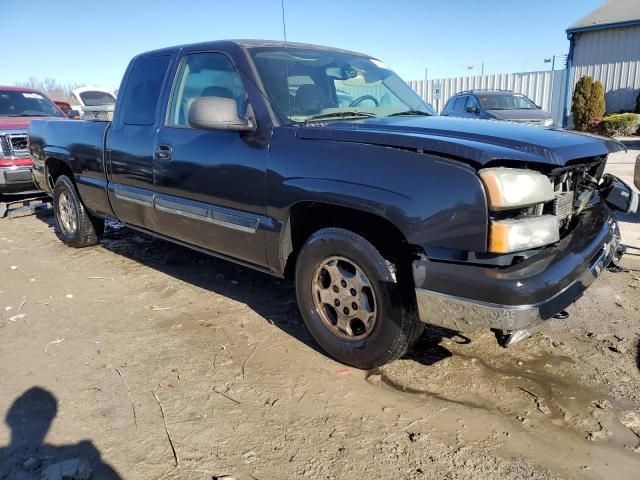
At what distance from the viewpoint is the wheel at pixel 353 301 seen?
Result: 9.04 feet

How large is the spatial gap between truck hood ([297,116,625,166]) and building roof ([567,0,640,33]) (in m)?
20.0

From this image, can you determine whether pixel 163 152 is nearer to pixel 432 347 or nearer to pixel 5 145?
pixel 432 347

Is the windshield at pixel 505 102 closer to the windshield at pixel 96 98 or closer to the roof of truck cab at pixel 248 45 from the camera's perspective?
the roof of truck cab at pixel 248 45

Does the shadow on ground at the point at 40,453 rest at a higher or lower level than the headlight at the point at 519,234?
lower

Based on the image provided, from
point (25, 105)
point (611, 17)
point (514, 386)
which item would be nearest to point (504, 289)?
point (514, 386)

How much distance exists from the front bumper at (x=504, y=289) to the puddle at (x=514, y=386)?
Answer: 0.51m

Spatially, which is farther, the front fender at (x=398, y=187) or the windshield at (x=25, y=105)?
the windshield at (x=25, y=105)

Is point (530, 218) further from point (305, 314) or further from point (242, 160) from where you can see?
point (242, 160)

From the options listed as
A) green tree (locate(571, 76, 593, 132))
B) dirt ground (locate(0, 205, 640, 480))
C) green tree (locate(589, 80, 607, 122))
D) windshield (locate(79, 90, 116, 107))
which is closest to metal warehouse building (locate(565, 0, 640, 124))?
green tree (locate(571, 76, 593, 132))

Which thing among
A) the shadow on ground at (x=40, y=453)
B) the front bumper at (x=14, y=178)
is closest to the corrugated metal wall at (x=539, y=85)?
the front bumper at (x=14, y=178)

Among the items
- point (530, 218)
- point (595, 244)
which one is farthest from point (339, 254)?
point (595, 244)

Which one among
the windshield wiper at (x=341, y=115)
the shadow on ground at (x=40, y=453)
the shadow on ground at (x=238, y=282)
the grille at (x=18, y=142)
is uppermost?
the windshield wiper at (x=341, y=115)

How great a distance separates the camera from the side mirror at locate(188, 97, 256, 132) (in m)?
3.10

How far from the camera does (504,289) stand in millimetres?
2318
